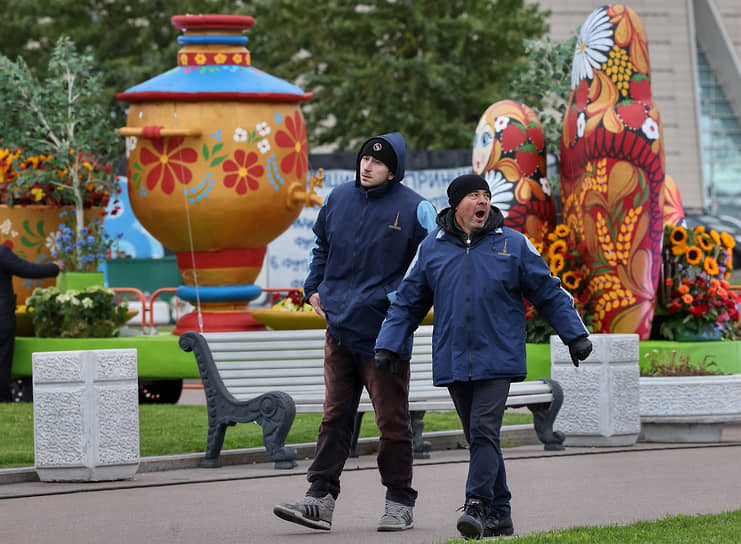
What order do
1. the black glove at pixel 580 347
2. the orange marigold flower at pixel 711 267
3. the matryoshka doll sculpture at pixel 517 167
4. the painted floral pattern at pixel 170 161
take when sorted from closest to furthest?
the black glove at pixel 580 347 < the orange marigold flower at pixel 711 267 < the painted floral pattern at pixel 170 161 < the matryoshka doll sculpture at pixel 517 167

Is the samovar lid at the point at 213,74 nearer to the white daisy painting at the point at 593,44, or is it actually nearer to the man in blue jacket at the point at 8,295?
the man in blue jacket at the point at 8,295

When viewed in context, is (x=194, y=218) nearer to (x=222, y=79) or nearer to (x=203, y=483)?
(x=222, y=79)

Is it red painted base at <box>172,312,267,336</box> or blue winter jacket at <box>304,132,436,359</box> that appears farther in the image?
red painted base at <box>172,312,267,336</box>

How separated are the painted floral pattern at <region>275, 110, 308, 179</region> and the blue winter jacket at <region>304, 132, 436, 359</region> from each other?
6.99 metres

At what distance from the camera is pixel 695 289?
45.1 ft

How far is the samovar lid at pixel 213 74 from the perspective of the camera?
47.2 ft

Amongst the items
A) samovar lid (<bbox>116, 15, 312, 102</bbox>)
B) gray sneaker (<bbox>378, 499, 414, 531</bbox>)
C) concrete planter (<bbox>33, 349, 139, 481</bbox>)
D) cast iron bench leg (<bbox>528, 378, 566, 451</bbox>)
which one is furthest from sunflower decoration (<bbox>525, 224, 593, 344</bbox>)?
gray sneaker (<bbox>378, 499, 414, 531</bbox>)

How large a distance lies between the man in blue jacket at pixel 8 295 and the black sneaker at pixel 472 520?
762cm

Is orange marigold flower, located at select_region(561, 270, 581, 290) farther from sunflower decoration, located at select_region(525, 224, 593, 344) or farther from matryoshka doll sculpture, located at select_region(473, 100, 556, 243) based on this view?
matryoshka doll sculpture, located at select_region(473, 100, 556, 243)

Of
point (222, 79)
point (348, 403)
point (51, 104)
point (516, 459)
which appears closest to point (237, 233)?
point (222, 79)

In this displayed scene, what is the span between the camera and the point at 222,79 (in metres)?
14.5

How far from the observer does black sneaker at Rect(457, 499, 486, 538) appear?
6.84 m

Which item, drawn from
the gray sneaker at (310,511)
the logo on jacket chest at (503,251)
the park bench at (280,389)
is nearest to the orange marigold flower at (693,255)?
the park bench at (280,389)

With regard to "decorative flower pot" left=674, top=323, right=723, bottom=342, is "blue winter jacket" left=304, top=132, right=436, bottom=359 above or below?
above
